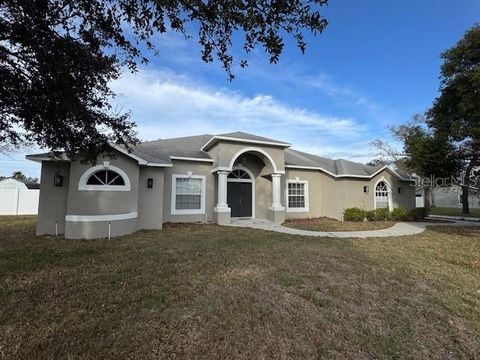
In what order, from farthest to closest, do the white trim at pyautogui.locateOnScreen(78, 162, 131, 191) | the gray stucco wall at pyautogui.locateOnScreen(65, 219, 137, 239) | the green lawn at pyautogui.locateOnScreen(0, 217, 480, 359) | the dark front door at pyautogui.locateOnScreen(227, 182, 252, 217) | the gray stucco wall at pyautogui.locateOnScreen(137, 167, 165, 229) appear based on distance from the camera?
1. the dark front door at pyautogui.locateOnScreen(227, 182, 252, 217)
2. the gray stucco wall at pyautogui.locateOnScreen(137, 167, 165, 229)
3. the white trim at pyautogui.locateOnScreen(78, 162, 131, 191)
4. the gray stucco wall at pyautogui.locateOnScreen(65, 219, 137, 239)
5. the green lawn at pyautogui.locateOnScreen(0, 217, 480, 359)

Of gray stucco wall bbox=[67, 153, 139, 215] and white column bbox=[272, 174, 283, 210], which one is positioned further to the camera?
white column bbox=[272, 174, 283, 210]

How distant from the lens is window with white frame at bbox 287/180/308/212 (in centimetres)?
1712

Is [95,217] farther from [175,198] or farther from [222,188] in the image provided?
[222,188]

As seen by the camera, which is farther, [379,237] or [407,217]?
[407,217]

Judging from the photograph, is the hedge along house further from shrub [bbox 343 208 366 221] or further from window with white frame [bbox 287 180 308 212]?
shrub [bbox 343 208 366 221]

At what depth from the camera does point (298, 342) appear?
322 centimetres

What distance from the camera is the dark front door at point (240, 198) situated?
52.1 ft

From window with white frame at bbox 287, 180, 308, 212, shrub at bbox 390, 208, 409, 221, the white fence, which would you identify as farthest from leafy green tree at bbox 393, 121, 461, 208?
the white fence

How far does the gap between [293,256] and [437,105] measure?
11.4 m

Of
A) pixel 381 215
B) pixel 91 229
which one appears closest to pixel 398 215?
pixel 381 215

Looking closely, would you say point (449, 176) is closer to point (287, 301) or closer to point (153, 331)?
point (287, 301)

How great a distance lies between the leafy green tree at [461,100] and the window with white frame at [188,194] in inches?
468

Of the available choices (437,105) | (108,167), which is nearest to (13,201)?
(108,167)

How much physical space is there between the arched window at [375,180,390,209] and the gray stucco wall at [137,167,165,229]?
14266 millimetres
